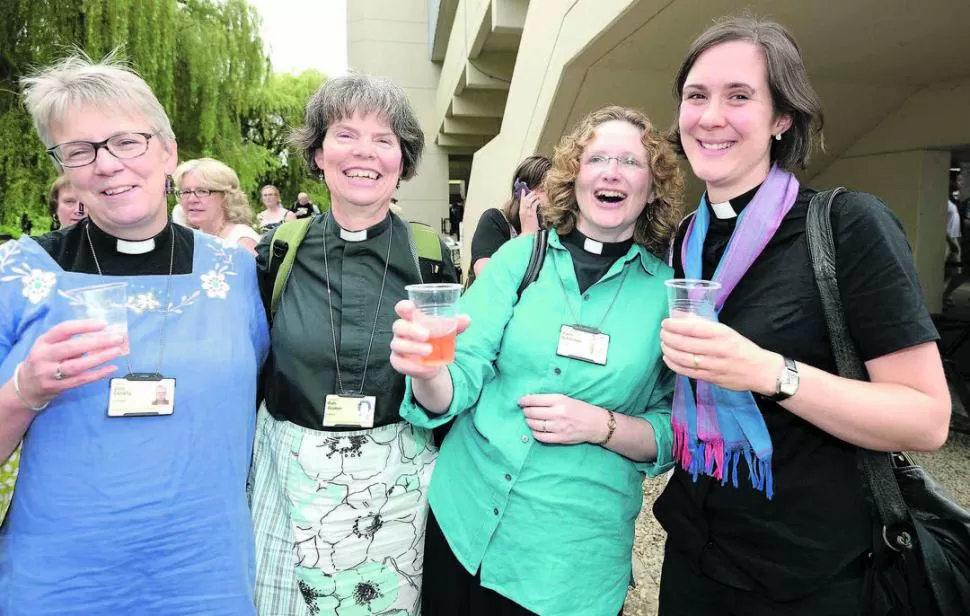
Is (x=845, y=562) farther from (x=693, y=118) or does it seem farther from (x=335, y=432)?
→ (x=335, y=432)

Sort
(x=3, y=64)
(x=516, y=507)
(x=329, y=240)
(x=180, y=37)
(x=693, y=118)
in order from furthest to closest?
(x=180, y=37) < (x=3, y=64) < (x=329, y=240) < (x=516, y=507) < (x=693, y=118)

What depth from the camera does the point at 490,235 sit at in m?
4.76

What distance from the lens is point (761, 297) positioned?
1.57m

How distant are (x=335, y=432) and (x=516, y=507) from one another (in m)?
0.67

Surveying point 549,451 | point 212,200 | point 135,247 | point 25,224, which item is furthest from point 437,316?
point 25,224

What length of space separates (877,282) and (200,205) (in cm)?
446

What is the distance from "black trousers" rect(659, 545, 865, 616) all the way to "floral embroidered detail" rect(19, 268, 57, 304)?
6.95 ft

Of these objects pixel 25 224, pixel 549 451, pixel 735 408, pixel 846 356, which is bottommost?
pixel 25 224

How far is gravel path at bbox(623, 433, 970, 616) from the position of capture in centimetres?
316

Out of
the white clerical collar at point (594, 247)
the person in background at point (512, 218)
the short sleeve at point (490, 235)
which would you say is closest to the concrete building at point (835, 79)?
the person in background at point (512, 218)

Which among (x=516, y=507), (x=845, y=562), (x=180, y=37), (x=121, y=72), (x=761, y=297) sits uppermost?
(x=180, y=37)

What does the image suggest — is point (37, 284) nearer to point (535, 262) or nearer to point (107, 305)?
point (107, 305)

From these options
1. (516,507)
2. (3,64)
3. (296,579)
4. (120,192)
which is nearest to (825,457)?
(516,507)

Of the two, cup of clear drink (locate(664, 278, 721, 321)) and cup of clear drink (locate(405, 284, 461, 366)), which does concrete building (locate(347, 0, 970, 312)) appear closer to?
cup of clear drink (locate(664, 278, 721, 321))
